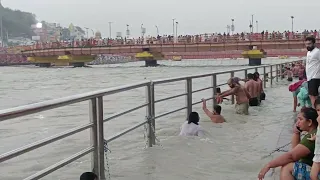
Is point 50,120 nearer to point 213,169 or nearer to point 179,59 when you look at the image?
point 213,169

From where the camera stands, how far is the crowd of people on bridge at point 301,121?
4066 millimetres

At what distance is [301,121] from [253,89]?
27.6 ft

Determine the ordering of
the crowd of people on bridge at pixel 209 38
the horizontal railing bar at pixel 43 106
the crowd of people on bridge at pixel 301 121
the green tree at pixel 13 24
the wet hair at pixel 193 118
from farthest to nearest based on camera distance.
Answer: the green tree at pixel 13 24, the crowd of people on bridge at pixel 209 38, the wet hair at pixel 193 118, the crowd of people on bridge at pixel 301 121, the horizontal railing bar at pixel 43 106

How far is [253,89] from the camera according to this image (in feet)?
41.1

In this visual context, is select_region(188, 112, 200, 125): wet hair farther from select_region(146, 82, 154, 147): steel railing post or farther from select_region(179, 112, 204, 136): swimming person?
select_region(146, 82, 154, 147): steel railing post

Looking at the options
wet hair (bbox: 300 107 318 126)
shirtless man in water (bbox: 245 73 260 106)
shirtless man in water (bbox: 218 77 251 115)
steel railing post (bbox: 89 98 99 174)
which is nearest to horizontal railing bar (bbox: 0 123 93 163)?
steel railing post (bbox: 89 98 99 174)

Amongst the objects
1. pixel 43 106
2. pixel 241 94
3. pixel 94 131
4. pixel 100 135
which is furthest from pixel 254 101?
pixel 43 106

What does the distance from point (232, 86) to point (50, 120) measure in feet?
17.9

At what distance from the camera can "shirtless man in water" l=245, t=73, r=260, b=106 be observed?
12.3 m

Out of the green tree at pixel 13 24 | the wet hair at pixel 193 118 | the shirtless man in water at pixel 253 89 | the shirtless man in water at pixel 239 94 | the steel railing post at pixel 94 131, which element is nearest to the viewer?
the steel railing post at pixel 94 131

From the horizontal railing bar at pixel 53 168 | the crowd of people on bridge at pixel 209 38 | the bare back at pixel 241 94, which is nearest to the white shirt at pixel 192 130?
the bare back at pixel 241 94

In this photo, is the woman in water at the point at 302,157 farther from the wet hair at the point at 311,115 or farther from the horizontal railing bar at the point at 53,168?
the horizontal railing bar at the point at 53,168

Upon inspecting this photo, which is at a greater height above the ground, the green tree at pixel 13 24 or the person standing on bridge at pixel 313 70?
the green tree at pixel 13 24

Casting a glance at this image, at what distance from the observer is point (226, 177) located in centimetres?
553
